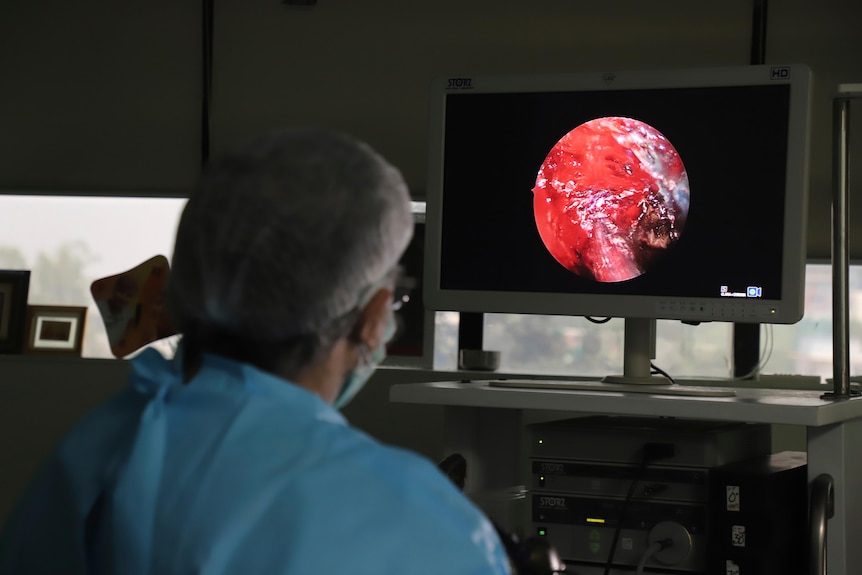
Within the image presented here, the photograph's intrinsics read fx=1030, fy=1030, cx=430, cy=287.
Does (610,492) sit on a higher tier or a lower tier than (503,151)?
lower

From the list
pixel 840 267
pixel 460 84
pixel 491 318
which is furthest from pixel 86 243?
pixel 840 267

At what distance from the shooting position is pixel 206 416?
2.66 feet

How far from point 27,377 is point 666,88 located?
2696mm

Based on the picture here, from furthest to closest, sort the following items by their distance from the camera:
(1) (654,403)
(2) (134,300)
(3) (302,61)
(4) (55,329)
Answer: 1. (4) (55,329)
2. (3) (302,61)
3. (2) (134,300)
4. (1) (654,403)

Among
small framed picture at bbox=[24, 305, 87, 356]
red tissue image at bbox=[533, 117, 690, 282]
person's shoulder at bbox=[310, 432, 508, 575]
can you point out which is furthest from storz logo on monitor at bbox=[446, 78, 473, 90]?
small framed picture at bbox=[24, 305, 87, 356]

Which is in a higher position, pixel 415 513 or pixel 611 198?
pixel 611 198

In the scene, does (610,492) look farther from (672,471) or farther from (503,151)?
(503,151)

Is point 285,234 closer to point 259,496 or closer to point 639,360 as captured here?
point 259,496

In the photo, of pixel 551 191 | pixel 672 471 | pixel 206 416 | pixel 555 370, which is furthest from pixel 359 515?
pixel 555 370

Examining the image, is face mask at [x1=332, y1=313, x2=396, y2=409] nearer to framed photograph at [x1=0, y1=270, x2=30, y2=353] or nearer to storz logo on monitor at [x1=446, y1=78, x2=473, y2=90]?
storz logo on monitor at [x1=446, y1=78, x2=473, y2=90]

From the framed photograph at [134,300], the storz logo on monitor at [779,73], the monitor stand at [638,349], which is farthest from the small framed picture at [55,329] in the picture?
the storz logo on monitor at [779,73]

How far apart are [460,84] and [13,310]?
2340 millimetres

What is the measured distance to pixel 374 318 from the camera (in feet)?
3.13

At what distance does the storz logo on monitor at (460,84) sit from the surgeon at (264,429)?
46.2 inches
